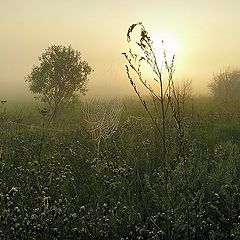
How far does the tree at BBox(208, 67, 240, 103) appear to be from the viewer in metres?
33.3

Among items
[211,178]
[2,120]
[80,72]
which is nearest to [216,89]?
[80,72]

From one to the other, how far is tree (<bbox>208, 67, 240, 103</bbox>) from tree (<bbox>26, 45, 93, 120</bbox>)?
17123 millimetres

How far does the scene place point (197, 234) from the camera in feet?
15.4

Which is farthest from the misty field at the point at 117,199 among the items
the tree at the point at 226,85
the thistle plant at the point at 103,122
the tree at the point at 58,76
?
Answer: the tree at the point at 226,85

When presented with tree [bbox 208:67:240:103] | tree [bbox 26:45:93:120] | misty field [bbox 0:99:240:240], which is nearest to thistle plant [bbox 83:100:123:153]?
misty field [bbox 0:99:240:240]

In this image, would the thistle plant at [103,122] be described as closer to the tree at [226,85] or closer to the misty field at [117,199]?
the misty field at [117,199]

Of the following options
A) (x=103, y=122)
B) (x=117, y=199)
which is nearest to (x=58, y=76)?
(x=103, y=122)

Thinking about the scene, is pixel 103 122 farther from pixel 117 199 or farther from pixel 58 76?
pixel 58 76

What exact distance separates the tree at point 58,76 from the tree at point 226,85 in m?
17.1

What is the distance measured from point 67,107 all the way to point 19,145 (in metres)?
9.68

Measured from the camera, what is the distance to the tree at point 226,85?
33281 mm

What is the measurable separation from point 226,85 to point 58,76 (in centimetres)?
1899

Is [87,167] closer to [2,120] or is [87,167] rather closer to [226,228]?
[226,228]

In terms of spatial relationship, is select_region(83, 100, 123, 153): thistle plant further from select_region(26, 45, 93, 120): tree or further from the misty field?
select_region(26, 45, 93, 120): tree
